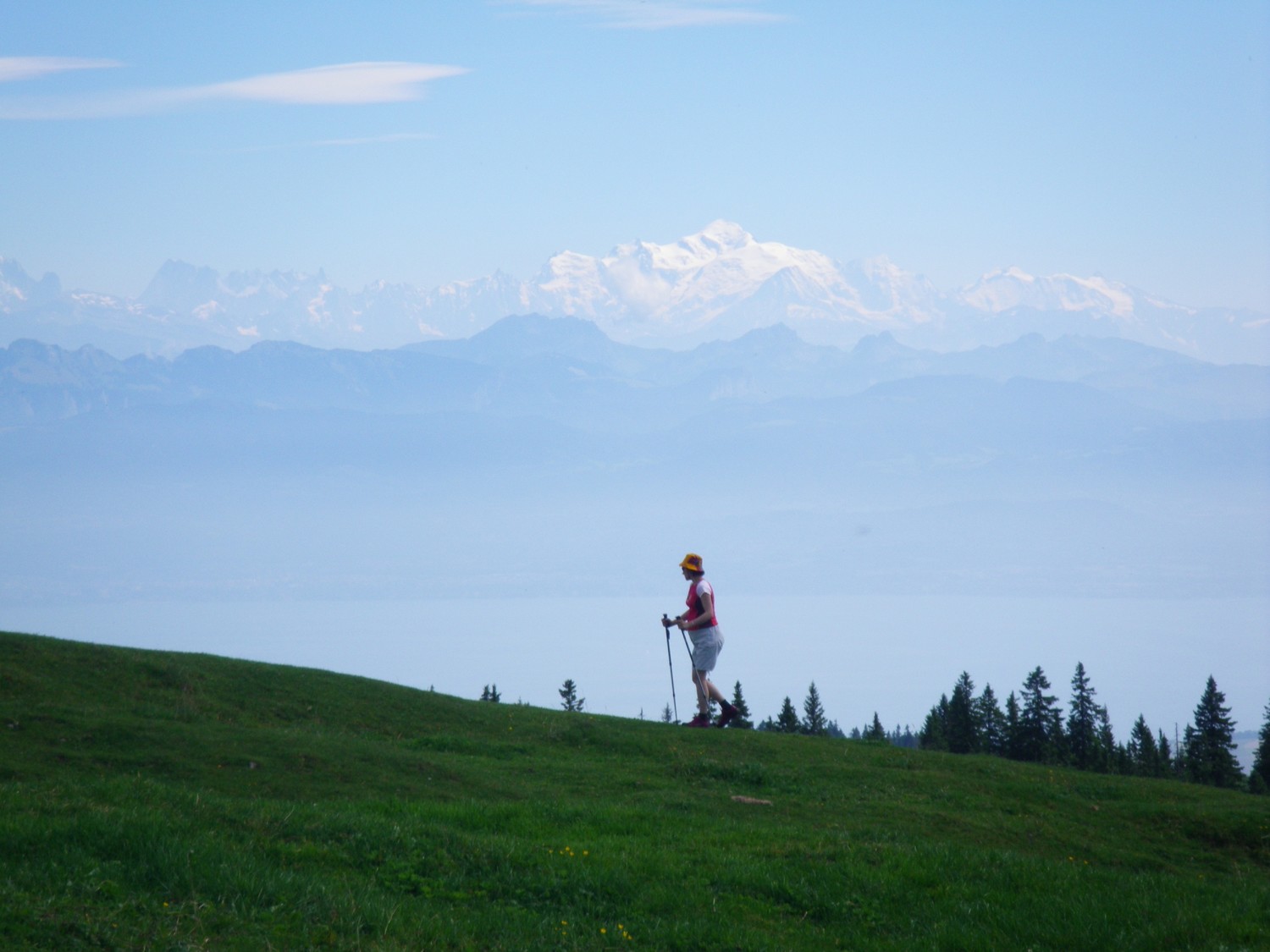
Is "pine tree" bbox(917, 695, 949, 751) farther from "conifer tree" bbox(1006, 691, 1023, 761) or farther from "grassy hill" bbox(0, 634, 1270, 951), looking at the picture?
"grassy hill" bbox(0, 634, 1270, 951)

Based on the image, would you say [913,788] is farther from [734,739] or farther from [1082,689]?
[1082,689]

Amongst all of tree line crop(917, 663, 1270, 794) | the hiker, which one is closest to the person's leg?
the hiker

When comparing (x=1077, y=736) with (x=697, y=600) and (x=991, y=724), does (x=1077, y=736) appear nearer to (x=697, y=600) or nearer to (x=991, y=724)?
(x=991, y=724)

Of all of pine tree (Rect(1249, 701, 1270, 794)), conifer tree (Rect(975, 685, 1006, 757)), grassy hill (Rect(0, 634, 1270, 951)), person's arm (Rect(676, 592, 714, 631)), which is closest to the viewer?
grassy hill (Rect(0, 634, 1270, 951))

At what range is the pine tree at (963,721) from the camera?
3994cm

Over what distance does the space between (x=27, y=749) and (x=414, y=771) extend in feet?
15.2

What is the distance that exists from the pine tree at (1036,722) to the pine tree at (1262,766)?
5.65m

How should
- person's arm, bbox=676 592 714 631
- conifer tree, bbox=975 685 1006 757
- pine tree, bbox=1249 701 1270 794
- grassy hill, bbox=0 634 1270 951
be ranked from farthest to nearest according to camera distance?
conifer tree, bbox=975 685 1006 757, pine tree, bbox=1249 701 1270 794, person's arm, bbox=676 592 714 631, grassy hill, bbox=0 634 1270 951

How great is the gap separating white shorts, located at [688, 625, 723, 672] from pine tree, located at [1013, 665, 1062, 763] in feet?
64.9

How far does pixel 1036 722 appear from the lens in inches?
1481

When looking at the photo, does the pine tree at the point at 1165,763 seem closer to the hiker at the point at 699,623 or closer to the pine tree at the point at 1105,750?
the pine tree at the point at 1105,750

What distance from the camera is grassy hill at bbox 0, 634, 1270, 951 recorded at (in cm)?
957

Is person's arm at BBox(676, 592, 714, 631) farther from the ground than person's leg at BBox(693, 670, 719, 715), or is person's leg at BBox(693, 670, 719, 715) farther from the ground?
person's arm at BBox(676, 592, 714, 631)

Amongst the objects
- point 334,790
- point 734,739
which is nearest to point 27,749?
point 334,790
